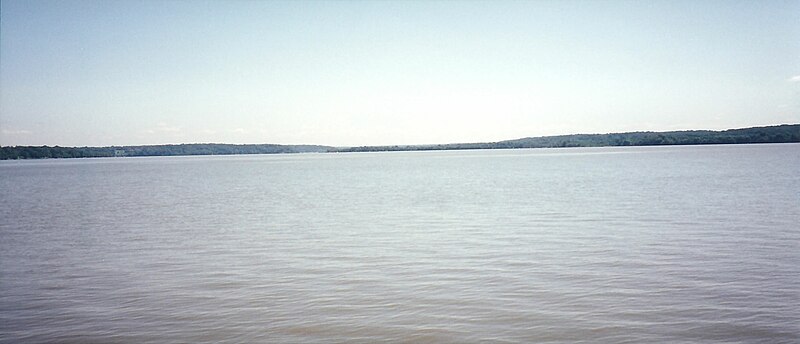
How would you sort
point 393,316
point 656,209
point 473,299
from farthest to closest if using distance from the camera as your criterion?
point 656,209, point 473,299, point 393,316

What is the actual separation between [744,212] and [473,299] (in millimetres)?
16283

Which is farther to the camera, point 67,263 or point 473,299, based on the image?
point 67,263

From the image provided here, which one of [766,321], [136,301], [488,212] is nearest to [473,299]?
[766,321]

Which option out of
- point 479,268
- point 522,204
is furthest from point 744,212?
point 479,268

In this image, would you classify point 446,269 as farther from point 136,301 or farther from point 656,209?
point 656,209

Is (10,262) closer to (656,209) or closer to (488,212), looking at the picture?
(488,212)

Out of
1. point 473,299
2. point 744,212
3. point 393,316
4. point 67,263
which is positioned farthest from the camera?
point 744,212

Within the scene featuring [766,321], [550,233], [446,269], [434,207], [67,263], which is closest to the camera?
[766,321]

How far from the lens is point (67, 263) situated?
14.0m

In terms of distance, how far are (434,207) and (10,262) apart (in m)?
16.1

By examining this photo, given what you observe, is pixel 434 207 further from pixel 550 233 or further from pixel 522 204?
pixel 550 233

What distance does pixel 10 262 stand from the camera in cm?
1429

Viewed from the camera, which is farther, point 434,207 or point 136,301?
point 434,207

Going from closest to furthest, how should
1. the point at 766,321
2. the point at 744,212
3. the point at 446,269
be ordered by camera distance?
the point at 766,321
the point at 446,269
the point at 744,212
